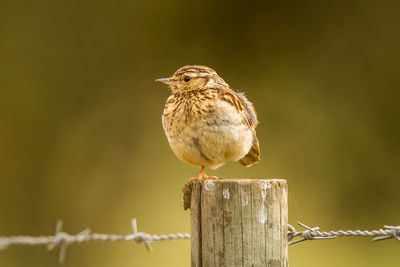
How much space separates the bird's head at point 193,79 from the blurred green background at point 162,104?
477 cm

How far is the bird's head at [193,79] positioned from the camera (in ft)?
14.8

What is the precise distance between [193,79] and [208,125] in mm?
606

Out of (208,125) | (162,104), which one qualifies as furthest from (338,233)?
(162,104)

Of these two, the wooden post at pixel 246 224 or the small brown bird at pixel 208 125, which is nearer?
the wooden post at pixel 246 224

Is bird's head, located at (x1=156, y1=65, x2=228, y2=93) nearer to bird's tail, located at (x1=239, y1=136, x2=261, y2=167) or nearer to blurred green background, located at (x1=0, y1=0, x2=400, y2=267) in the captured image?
bird's tail, located at (x1=239, y1=136, x2=261, y2=167)

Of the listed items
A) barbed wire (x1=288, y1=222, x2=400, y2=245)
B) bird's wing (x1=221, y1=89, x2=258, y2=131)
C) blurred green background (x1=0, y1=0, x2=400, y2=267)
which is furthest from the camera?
Answer: blurred green background (x1=0, y1=0, x2=400, y2=267)

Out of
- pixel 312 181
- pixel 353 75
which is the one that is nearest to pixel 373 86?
pixel 353 75

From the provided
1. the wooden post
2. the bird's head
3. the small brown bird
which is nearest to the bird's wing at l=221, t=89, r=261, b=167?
the small brown bird

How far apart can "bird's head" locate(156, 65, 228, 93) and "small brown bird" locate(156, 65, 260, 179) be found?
0.08 feet

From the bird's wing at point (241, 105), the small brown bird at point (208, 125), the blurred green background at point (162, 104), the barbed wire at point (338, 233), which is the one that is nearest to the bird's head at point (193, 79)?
the small brown bird at point (208, 125)

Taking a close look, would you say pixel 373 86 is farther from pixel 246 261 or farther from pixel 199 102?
pixel 246 261

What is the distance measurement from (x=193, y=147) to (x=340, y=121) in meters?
6.63

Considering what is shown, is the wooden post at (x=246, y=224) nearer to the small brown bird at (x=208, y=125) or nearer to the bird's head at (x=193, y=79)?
the small brown bird at (x=208, y=125)

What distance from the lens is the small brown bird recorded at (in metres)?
4.05
